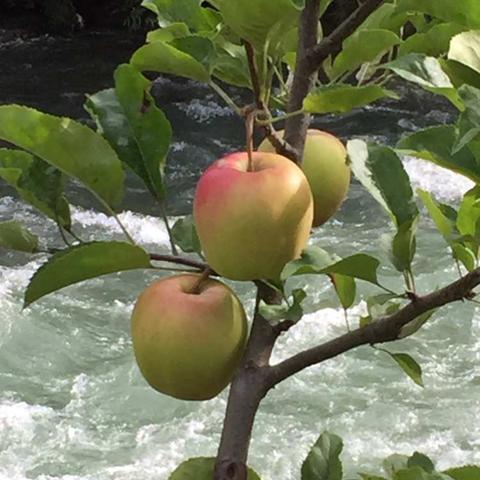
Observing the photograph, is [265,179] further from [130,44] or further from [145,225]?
[130,44]

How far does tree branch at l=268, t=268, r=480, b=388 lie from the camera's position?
1.65 feet

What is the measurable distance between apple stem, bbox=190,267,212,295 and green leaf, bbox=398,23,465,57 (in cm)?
19

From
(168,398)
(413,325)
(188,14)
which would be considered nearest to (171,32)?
(188,14)

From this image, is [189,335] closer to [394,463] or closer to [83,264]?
[83,264]

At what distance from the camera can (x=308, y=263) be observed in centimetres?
52

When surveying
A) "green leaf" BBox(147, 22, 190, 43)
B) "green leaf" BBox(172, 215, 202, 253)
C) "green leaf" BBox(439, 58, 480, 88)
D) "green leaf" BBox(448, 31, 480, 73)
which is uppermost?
"green leaf" BBox(448, 31, 480, 73)

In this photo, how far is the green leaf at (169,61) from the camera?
1.79 feet

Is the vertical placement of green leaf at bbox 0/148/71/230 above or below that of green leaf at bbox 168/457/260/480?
above

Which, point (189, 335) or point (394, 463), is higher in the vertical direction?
point (189, 335)

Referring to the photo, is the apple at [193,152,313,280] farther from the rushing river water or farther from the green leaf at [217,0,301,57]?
the rushing river water

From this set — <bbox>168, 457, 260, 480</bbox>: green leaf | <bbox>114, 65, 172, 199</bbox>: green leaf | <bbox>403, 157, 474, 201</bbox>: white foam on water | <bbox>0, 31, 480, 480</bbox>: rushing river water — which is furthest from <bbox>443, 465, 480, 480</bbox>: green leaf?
<bbox>403, 157, 474, 201</bbox>: white foam on water

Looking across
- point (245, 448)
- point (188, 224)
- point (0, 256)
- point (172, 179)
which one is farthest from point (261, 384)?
point (172, 179)

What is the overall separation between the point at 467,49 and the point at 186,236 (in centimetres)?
23

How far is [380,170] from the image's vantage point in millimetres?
566
